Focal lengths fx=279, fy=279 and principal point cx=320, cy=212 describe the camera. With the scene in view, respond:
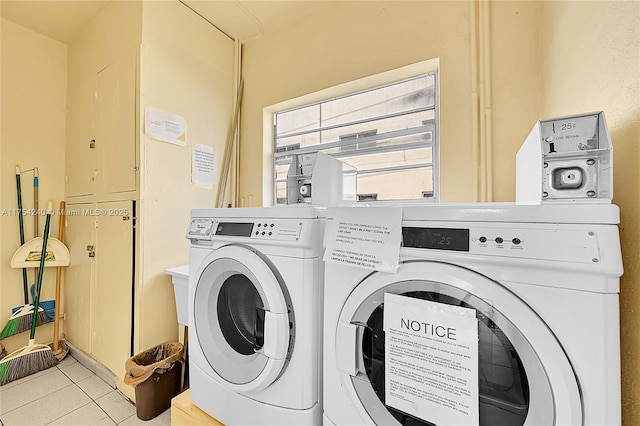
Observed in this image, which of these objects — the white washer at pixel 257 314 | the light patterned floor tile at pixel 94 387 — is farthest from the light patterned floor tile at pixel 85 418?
the white washer at pixel 257 314

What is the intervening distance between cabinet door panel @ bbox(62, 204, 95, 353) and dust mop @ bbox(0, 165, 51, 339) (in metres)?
0.18

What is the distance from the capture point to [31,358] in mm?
2111

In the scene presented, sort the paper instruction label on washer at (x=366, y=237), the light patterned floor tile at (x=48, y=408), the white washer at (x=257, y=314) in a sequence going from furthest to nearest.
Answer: the light patterned floor tile at (x=48, y=408) < the white washer at (x=257, y=314) < the paper instruction label on washer at (x=366, y=237)

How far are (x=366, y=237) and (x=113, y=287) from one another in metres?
2.05

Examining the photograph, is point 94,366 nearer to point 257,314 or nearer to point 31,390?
point 31,390

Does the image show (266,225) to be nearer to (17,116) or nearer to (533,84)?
(533,84)

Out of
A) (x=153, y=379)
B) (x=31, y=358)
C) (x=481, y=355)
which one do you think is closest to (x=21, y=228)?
(x=31, y=358)

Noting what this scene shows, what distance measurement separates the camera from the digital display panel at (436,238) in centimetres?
70

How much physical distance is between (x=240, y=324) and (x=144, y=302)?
3.24ft

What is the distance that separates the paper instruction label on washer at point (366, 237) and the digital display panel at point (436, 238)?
3cm

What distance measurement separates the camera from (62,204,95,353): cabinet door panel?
225 cm

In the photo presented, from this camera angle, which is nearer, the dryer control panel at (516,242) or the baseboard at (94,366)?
the dryer control panel at (516,242)

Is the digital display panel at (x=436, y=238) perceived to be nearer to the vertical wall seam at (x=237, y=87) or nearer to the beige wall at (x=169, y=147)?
the beige wall at (x=169, y=147)

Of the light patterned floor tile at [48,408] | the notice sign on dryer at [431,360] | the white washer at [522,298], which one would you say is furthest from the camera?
the light patterned floor tile at [48,408]
